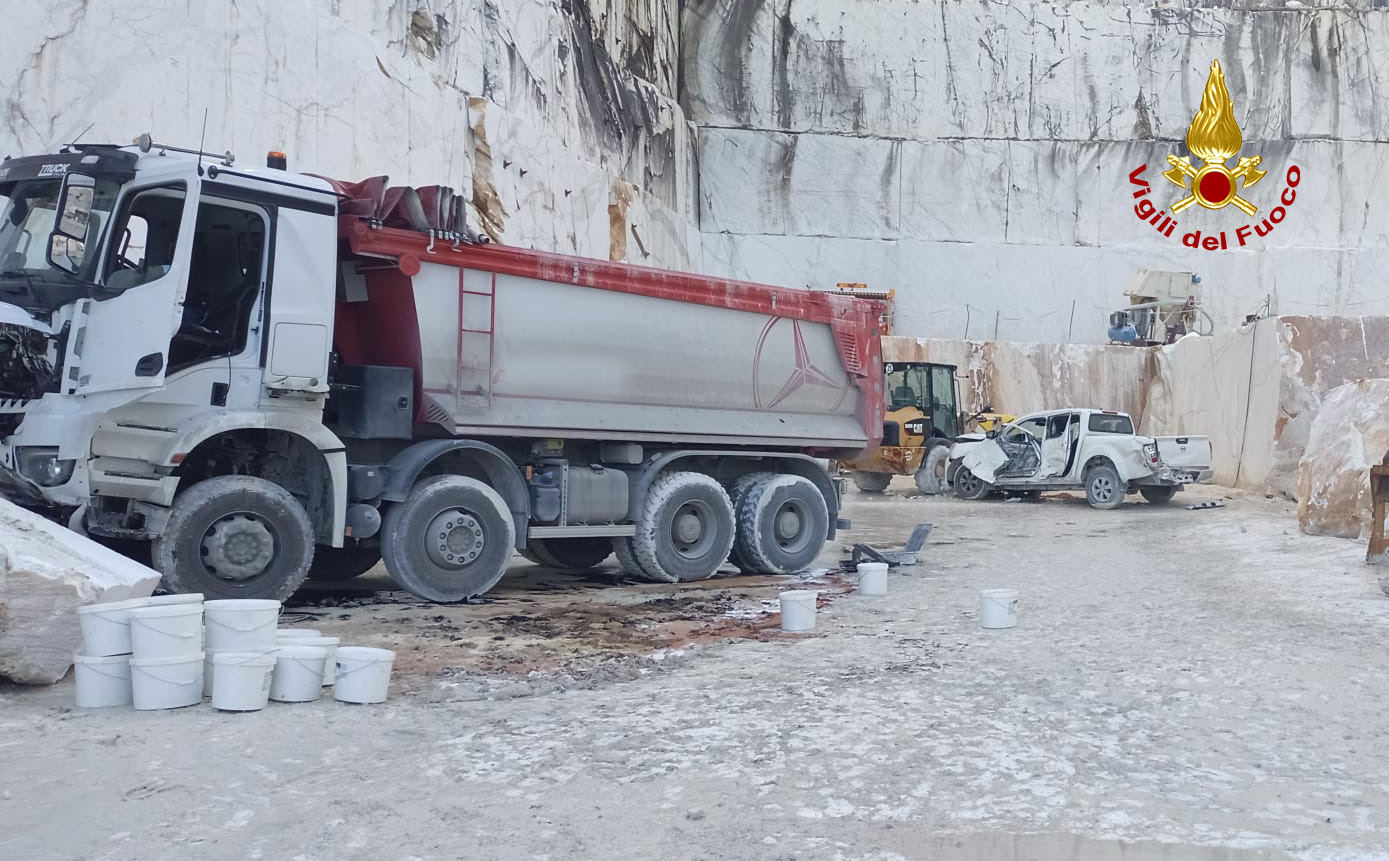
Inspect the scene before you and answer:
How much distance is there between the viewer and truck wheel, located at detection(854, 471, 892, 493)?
22.8 m

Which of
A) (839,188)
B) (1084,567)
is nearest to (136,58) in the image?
(1084,567)

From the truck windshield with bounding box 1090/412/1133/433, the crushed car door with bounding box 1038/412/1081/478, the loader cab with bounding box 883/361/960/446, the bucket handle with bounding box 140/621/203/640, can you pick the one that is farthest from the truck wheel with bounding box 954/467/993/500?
the bucket handle with bounding box 140/621/203/640

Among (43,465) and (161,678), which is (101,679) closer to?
(161,678)

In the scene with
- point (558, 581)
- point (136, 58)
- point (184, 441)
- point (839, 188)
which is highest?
point (839, 188)

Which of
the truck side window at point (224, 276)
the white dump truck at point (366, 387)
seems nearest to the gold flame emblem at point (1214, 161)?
the white dump truck at point (366, 387)

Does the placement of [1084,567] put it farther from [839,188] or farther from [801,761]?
[839,188]

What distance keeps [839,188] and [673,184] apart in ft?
19.5

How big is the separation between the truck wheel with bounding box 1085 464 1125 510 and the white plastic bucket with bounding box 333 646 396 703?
1521 centimetres

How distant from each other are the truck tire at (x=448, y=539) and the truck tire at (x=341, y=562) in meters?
1.09

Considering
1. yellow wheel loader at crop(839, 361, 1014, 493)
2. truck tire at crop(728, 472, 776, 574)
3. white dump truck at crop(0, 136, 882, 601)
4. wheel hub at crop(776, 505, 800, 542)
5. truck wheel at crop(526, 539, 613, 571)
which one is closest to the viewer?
white dump truck at crop(0, 136, 882, 601)

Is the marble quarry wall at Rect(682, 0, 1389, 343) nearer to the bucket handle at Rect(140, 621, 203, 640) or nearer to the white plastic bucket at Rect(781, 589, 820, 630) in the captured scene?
the white plastic bucket at Rect(781, 589, 820, 630)

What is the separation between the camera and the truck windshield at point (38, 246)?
7465mm

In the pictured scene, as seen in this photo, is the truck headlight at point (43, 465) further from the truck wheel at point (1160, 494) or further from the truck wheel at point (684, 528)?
the truck wheel at point (1160, 494)

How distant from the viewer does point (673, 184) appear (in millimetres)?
32312
